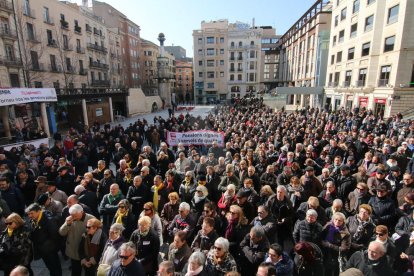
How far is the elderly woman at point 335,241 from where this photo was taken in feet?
12.1

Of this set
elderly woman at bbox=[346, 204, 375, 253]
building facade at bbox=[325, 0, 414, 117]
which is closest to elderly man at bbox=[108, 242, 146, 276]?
elderly woman at bbox=[346, 204, 375, 253]

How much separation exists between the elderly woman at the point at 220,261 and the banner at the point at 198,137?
269 inches

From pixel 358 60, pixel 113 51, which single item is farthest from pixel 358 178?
pixel 113 51

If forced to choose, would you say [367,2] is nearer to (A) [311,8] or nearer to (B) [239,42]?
(A) [311,8]

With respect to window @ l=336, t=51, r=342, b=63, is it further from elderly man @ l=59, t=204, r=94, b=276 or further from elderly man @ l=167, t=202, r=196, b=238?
elderly man @ l=59, t=204, r=94, b=276

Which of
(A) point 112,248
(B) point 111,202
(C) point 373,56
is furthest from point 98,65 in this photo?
(A) point 112,248

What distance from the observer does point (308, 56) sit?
42188 millimetres

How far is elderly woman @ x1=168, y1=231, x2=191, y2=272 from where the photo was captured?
11.7 ft

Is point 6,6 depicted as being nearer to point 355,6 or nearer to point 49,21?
point 49,21

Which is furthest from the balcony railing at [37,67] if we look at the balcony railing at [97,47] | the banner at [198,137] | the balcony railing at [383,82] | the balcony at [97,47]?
the balcony railing at [383,82]

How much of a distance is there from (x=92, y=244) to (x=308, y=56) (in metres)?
46.1

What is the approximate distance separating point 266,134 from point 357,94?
70.3ft

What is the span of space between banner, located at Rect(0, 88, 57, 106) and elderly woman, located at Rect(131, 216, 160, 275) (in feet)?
42.3

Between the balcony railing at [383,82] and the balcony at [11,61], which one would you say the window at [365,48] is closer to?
the balcony railing at [383,82]
